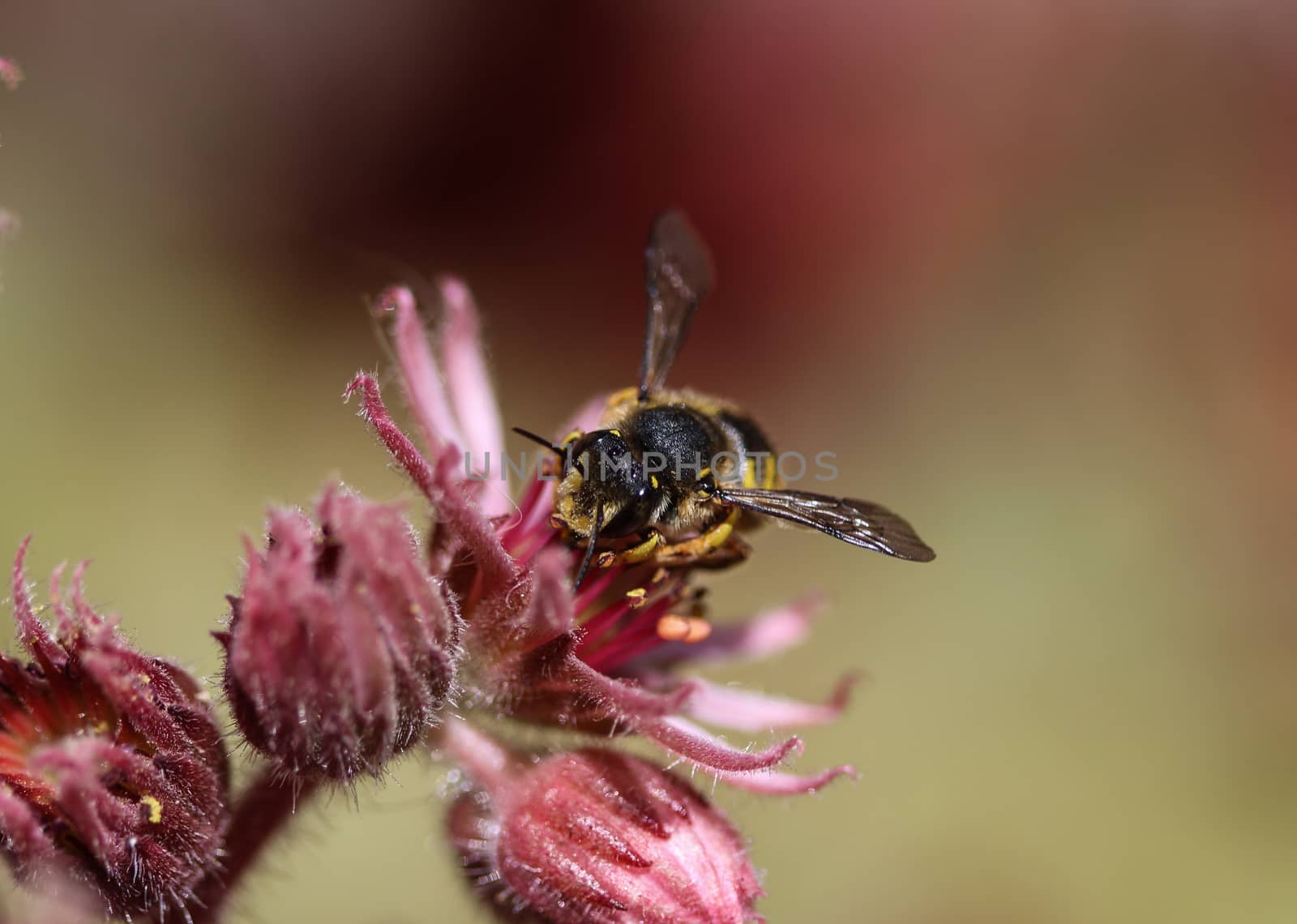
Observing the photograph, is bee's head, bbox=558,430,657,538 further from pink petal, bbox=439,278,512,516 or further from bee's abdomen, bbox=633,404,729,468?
pink petal, bbox=439,278,512,516

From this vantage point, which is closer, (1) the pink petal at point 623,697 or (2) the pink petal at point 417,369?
(1) the pink petal at point 623,697

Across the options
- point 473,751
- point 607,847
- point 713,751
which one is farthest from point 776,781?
point 473,751

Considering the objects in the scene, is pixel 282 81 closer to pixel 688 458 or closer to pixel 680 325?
pixel 680 325

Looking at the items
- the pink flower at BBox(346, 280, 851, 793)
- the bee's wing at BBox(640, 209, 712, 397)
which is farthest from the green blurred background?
the bee's wing at BBox(640, 209, 712, 397)

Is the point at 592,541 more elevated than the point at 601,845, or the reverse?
the point at 592,541

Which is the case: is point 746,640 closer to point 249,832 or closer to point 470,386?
point 470,386

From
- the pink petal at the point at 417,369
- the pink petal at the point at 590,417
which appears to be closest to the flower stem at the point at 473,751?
the pink petal at the point at 417,369

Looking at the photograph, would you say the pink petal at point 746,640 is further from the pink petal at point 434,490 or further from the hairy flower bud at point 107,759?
the hairy flower bud at point 107,759

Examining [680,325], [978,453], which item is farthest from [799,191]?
[680,325]
